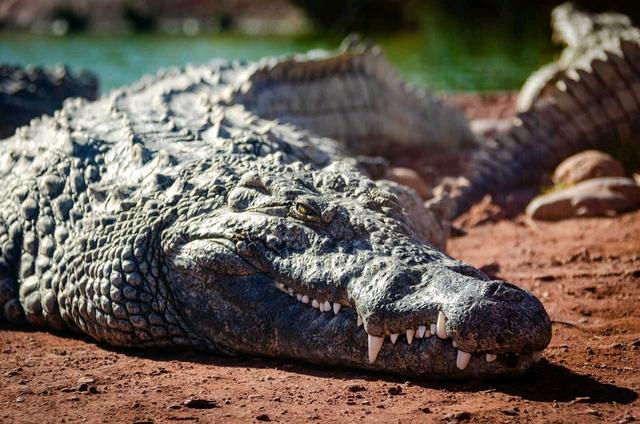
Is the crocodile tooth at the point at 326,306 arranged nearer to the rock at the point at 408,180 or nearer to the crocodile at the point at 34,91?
the rock at the point at 408,180

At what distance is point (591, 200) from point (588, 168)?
0.75 meters

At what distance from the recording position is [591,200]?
6.46 m

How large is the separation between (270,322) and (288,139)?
2036 mm

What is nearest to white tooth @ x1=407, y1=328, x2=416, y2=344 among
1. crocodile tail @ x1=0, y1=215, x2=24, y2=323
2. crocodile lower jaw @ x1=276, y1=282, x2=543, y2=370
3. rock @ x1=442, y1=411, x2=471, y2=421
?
crocodile lower jaw @ x1=276, y1=282, x2=543, y2=370

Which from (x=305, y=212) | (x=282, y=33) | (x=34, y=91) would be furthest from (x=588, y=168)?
(x=282, y=33)

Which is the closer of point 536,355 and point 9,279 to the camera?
point 536,355

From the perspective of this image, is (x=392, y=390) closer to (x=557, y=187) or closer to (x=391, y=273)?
(x=391, y=273)

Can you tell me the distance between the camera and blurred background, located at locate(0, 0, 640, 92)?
704 inches

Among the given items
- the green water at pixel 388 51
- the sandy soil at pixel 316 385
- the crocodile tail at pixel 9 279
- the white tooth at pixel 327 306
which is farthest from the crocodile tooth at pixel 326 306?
the green water at pixel 388 51

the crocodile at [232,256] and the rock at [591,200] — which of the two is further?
the rock at [591,200]

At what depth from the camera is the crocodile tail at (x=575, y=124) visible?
7.60 metres

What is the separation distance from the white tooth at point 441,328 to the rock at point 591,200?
331 centimetres

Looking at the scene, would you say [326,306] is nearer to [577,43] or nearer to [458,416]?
[458,416]

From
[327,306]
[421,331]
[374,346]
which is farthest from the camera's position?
[327,306]
